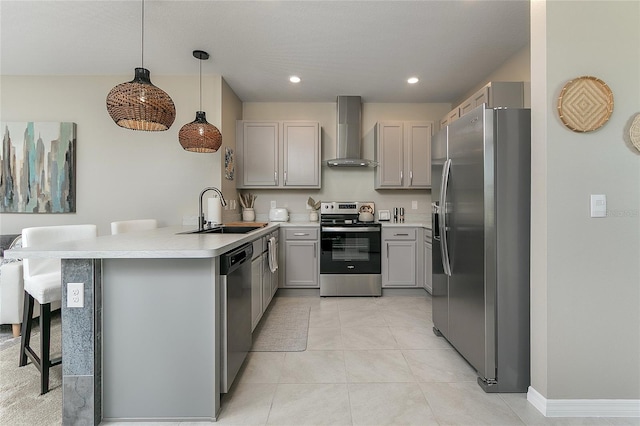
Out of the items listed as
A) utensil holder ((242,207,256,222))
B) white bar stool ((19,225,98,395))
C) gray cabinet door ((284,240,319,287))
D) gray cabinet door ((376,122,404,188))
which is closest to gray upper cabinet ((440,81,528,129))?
gray cabinet door ((376,122,404,188))

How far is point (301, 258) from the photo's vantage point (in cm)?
381

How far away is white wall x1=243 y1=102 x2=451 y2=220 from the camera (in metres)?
4.40

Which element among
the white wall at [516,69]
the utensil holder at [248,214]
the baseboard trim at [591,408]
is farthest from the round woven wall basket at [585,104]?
the utensil holder at [248,214]

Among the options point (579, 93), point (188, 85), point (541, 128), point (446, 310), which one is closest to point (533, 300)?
point (446, 310)

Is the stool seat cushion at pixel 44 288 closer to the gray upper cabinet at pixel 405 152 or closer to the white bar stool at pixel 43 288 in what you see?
the white bar stool at pixel 43 288

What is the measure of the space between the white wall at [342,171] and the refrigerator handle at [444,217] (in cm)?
217

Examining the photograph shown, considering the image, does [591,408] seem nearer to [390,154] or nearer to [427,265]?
[427,265]

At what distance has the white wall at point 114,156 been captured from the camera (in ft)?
11.5

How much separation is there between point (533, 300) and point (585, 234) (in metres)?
0.44

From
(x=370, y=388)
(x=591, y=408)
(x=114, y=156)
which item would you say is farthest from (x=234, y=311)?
(x=114, y=156)

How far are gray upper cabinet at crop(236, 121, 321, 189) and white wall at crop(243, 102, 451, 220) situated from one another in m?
0.32

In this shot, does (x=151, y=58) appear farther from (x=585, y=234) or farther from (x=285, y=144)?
(x=585, y=234)

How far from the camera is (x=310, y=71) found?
3.38 m

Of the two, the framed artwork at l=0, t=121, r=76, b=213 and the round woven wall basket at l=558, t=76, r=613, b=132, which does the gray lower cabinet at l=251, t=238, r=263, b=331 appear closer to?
the round woven wall basket at l=558, t=76, r=613, b=132
